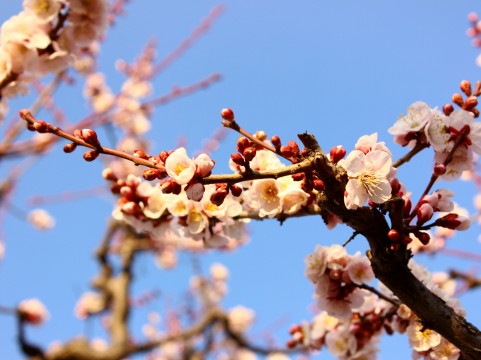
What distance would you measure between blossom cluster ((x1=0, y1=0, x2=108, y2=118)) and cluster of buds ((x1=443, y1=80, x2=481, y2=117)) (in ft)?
6.47

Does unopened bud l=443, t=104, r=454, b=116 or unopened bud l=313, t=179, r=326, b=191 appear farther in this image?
unopened bud l=443, t=104, r=454, b=116

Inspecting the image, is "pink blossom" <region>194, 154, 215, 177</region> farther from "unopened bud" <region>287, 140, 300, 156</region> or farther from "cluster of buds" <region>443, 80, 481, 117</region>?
"cluster of buds" <region>443, 80, 481, 117</region>

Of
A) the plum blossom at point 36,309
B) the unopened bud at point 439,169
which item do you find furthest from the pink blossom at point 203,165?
the plum blossom at point 36,309

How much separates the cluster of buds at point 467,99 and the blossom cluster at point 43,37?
6.47 ft

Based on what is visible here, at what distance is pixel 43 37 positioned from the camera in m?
2.52

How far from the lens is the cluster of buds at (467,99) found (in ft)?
5.95

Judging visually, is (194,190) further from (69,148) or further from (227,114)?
(69,148)

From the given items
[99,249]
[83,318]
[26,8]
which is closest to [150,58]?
[99,249]

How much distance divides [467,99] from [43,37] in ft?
7.02

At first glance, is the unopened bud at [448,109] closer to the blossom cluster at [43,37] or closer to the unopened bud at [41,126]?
the unopened bud at [41,126]

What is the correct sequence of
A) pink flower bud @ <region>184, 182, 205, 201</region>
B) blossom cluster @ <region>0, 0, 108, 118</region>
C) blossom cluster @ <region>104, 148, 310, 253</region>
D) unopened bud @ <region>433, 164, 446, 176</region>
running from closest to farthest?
pink flower bud @ <region>184, 182, 205, 201</region>
unopened bud @ <region>433, 164, 446, 176</region>
blossom cluster @ <region>104, 148, 310, 253</region>
blossom cluster @ <region>0, 0, 108, 118</region>

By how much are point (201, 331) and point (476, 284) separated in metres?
4.00

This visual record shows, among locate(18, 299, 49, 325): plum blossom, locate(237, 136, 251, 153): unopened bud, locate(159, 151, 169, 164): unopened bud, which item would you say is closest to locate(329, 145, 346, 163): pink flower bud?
locate(237, 136, 251, 153): unopened bud

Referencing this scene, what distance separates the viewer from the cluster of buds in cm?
181
